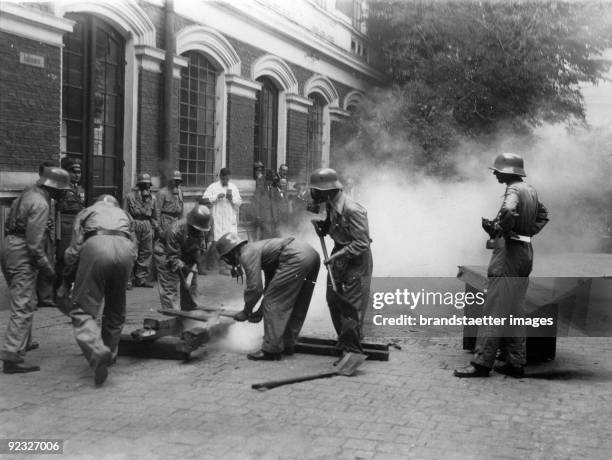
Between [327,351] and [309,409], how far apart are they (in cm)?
167

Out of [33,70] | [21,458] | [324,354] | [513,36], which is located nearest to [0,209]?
[33,70]

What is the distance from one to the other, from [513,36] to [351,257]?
1161 centimetres

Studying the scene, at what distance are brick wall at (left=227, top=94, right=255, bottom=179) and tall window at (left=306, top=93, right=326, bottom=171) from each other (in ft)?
10.4

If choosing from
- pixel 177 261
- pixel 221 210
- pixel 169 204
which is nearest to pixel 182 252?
pixel 177 261

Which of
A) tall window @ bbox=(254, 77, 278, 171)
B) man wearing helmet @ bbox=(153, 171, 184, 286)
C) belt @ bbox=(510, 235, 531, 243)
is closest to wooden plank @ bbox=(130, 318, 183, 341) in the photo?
belt @ bbox=(510, 235, 531, 243)

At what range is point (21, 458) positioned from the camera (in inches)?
159

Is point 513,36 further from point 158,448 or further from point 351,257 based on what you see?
point 158,448

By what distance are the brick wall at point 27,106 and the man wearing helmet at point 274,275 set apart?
4100 millimetres

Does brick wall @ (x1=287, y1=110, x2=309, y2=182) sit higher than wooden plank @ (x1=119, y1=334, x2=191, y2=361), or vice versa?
brick wall @ (x1=287, y1=110, x2=309, y2=182)

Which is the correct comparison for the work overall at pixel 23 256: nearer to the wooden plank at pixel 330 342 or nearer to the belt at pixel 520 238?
the wooden plank at pixel 330 342

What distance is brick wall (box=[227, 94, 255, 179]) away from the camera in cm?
1440

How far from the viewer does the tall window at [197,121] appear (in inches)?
521

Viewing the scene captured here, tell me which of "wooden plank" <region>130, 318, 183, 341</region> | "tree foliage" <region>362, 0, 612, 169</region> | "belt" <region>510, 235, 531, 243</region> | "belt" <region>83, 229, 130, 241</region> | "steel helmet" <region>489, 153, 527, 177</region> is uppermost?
"tree foliage" <region>362, 0, 612, 169</region>

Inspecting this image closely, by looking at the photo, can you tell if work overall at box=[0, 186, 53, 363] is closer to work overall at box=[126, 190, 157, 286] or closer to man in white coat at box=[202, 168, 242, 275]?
work overall at box=[126, 190, 157, 286]
